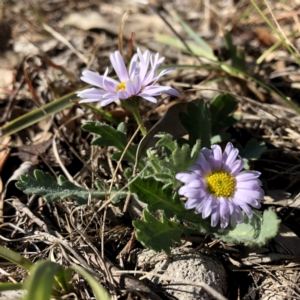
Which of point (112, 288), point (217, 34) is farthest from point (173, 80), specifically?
point (112, 288)

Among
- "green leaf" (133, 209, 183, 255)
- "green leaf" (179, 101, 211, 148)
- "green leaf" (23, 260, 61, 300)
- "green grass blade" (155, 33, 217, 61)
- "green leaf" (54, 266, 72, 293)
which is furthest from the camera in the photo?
"green grass blade" (155, 33, 217, 61)

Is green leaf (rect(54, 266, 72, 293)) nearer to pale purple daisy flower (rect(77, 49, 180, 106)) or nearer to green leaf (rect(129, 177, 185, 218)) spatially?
green leaf (rect(129, 177, 185, 218))

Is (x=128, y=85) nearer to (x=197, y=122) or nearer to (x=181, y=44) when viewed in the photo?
(x=197, y=122)

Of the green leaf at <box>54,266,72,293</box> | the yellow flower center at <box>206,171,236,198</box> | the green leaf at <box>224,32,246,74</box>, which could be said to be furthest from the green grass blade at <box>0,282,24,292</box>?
the green leaf at <box>224,32,246,74</box>

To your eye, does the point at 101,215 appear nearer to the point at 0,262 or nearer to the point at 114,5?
the point at 0,262

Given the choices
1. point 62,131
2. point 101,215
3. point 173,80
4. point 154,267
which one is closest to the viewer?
point 154,267

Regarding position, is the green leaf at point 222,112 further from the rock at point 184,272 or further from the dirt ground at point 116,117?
the rock at point 184,272
